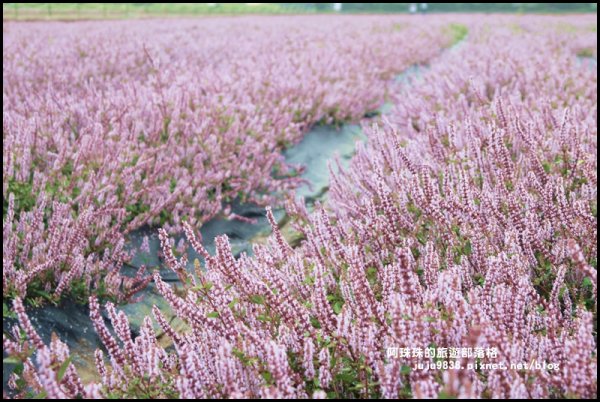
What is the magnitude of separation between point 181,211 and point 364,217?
213 cm

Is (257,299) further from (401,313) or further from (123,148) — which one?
(123,148)

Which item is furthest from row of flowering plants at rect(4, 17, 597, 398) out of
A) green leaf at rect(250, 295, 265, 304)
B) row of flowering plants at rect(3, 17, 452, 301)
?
row of flowering plants at rect(3, 17, 452, 301)

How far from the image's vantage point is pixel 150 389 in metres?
2.13

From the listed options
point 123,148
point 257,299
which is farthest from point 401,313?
point 123,148

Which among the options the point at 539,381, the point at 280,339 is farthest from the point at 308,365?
the point at 539,381

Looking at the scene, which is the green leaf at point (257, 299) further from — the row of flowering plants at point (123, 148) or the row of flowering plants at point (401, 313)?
the row of flowering plants at point (123, 148)

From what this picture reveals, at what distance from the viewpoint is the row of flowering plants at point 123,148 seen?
11.9 feet

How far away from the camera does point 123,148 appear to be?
15.8 ft

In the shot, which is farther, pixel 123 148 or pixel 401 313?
pixel 123 148

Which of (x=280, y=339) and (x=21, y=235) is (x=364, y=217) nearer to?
(x=280, y=339)

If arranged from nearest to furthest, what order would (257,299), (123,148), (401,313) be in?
(401,313) < (257,299) < (123,148)

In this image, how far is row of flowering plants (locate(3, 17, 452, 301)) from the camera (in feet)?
11.9

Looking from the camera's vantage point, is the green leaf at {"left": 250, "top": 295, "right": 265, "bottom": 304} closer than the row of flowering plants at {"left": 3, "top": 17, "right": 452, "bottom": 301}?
Yes

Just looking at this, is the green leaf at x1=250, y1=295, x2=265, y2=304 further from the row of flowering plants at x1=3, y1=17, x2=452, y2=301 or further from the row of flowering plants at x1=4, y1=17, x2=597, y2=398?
the row of flowering plants at x1=3, y1=17, x2=452, y2=301
